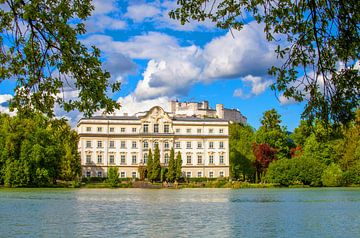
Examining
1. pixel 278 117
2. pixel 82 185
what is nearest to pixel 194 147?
pixel 278 117

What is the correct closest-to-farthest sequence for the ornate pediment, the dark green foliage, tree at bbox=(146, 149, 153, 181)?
the dark green foliage
tree at bbox=(146, 149, 153, 181)
the ornate pediment

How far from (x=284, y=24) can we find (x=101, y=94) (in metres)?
2.56

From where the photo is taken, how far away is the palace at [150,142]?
7062cm

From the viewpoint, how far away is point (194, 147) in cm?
7256

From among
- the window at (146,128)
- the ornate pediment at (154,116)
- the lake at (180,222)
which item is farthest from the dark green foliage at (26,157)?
the lake at (180,222)

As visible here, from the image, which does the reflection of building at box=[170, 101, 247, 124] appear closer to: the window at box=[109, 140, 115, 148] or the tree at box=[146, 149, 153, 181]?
the window at box=[109, 140, 115, 148]

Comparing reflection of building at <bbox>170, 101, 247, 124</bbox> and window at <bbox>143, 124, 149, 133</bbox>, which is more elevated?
reflection of building at <bbox>170, 101, 247, 124</bbox>

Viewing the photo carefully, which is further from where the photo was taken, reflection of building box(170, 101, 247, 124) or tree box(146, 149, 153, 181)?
reflection of building box(170, 101, 247, 124)

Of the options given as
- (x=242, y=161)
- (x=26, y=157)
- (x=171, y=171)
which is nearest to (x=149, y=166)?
(x=171, y=171)

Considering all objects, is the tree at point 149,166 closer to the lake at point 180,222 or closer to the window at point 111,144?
the window at point 111,144

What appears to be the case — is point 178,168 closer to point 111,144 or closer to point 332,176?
point 111,144

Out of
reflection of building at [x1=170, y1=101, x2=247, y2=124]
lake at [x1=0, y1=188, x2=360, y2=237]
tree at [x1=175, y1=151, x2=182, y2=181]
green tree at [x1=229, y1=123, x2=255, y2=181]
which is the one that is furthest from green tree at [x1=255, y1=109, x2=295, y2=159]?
lake at [x1=0, y1=188, x2=360, y2=237]

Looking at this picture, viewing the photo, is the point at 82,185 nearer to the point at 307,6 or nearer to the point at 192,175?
the point at 192,175

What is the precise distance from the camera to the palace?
232 feet
